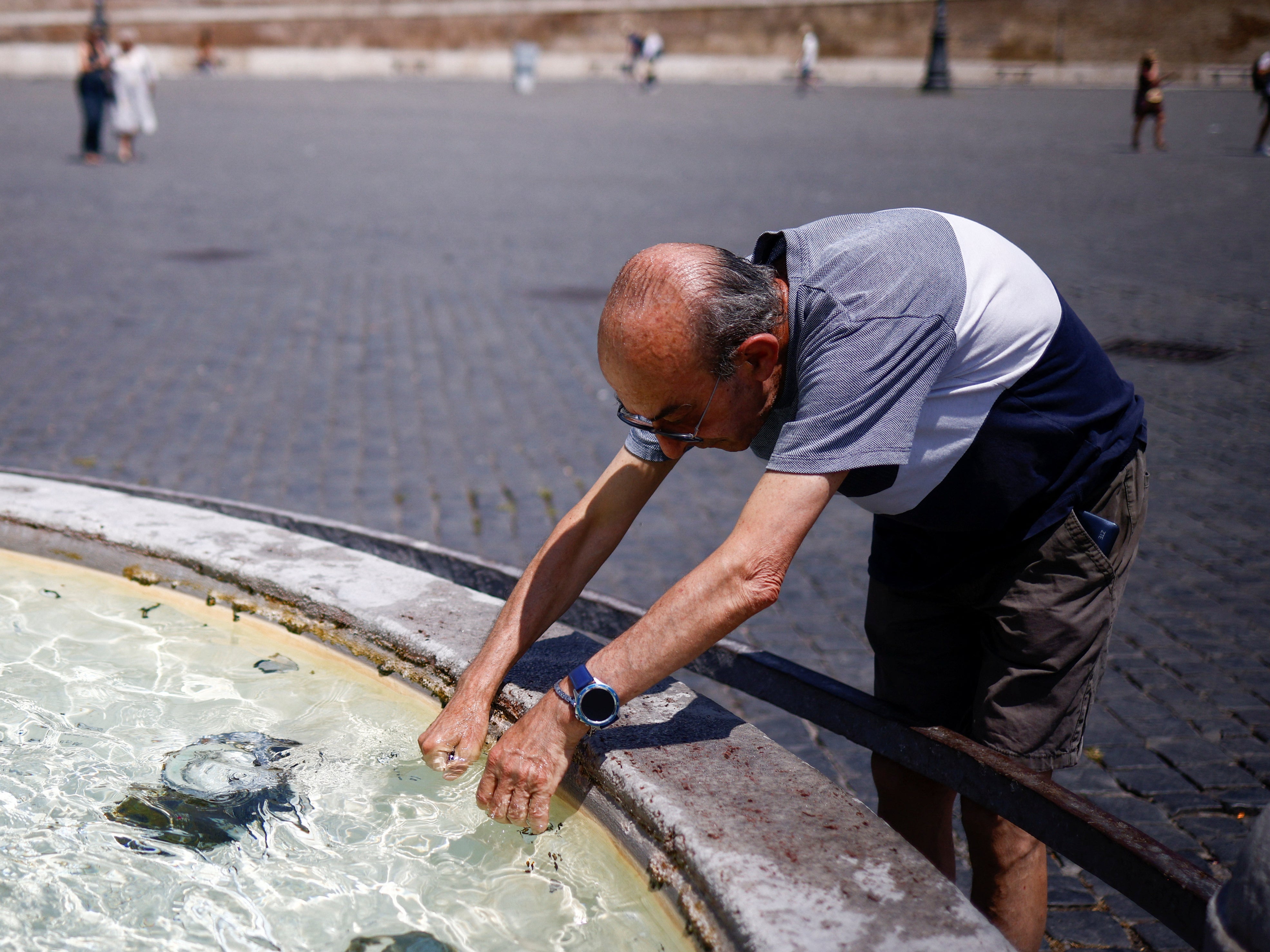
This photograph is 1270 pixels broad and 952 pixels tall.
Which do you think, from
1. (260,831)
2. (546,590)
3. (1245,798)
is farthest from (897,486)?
(1245,798)

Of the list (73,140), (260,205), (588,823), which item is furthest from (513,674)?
(73,140)

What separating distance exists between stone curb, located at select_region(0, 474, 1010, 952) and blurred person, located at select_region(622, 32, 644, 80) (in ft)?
104

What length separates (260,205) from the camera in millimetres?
12867

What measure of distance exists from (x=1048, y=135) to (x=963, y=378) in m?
20.2

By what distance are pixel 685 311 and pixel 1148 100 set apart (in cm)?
1843

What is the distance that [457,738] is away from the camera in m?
2.30

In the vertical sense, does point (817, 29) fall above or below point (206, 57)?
above

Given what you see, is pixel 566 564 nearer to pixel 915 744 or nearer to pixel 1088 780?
pixel 915 744

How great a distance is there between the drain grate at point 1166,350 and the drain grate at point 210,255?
7.10 metres

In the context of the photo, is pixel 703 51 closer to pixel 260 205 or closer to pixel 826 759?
pixel 260 205

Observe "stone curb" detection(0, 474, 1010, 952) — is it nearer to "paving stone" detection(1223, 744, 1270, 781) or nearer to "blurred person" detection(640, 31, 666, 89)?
"paving stone" detection(1223, 744, 1270, 781)

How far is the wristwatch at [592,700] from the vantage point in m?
1.94

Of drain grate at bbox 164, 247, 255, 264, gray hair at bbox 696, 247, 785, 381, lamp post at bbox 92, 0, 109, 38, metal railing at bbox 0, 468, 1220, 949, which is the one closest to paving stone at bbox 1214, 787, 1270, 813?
metal railing at bbox 0, 468, 1220, 949

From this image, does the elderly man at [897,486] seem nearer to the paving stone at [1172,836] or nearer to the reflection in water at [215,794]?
the reflection in water at [215,794]
